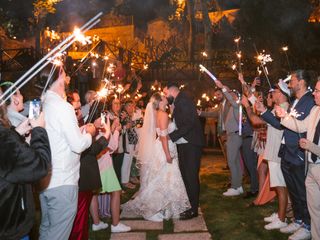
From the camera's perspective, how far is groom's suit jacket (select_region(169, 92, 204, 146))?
266 inches

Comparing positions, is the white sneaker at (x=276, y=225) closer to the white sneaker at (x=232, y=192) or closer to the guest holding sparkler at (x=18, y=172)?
the white sneaker at (x=232, y=192)

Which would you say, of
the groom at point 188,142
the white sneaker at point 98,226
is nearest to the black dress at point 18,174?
the white sneaker at point 98,226

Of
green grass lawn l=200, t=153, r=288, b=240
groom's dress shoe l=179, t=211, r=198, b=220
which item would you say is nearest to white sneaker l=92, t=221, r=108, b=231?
groom's dress shoe l=179, t=211, r=198, b=220

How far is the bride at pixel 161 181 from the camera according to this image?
6770 mm

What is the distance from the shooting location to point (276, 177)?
6219mm

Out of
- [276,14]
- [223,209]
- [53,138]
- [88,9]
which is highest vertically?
[88,9]

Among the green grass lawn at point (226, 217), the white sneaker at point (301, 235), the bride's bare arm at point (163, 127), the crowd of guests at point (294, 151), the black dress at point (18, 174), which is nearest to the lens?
the black dress at point (18, 174)

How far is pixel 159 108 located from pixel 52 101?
300 centimetres

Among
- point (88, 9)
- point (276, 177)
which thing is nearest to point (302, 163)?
point (276, 177)

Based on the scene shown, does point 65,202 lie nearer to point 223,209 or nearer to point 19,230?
point 19,230

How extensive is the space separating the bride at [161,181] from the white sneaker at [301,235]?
74.9 inches

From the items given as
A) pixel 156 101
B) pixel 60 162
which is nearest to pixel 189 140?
pixel 156 101

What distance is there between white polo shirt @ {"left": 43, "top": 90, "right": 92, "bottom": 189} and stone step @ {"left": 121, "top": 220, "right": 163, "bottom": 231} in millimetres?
2711

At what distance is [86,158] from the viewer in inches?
198
